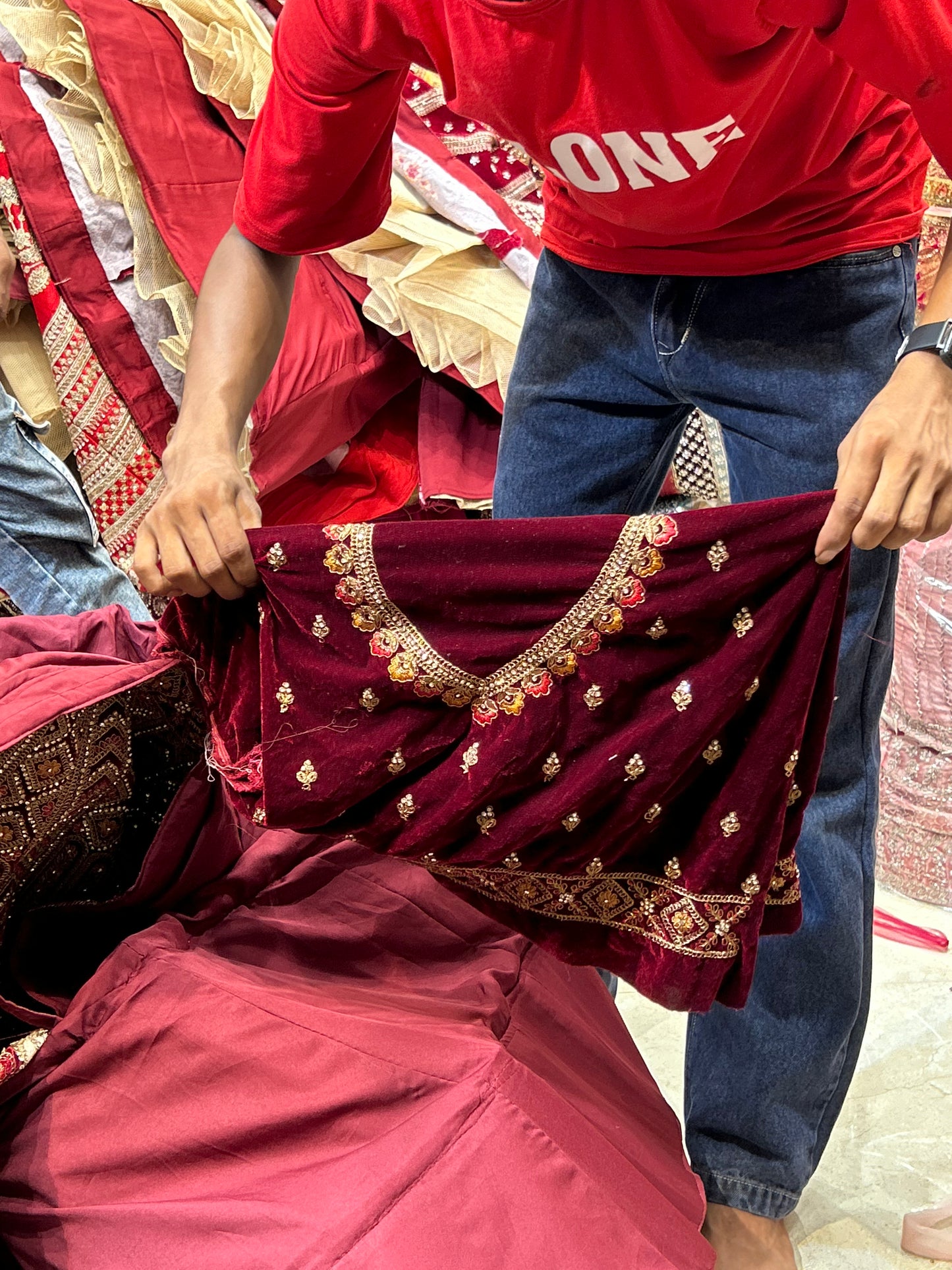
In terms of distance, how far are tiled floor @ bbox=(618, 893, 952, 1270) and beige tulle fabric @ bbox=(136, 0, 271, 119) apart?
4.55ft

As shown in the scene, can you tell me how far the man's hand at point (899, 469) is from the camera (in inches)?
26.2

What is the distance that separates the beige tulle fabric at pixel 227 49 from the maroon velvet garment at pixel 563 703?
48.4 inches

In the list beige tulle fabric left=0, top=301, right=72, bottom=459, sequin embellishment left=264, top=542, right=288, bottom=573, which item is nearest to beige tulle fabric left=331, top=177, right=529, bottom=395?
beige tulle fabric left=0, top=301, right=72, bottom=459

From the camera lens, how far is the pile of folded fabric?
5.71ft

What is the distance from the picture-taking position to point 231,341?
3.06 feet

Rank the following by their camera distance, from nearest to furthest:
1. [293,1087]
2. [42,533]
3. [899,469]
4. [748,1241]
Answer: [899,469] → [293,1087] → [748,1241] → [42,533]

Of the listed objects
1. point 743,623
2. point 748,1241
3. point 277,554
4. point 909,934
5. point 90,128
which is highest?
point 90,128

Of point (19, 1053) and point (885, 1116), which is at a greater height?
point (19, 1053)

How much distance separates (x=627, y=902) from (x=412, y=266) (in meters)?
1.18

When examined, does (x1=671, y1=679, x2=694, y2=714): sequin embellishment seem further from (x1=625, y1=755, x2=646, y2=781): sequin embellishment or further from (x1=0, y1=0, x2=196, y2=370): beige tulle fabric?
(x1=0, y1=0, x2=196, y2=370): beige tulle fabric

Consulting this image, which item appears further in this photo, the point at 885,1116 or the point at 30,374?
the point at 30,374

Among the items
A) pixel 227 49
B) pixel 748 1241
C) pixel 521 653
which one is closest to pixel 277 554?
pixel 521 653

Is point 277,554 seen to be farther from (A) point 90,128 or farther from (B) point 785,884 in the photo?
(A) point 90,128

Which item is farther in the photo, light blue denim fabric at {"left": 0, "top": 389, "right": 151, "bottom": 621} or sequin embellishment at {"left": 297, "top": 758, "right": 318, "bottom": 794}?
light blue denim fabric at {"left": 0, "top": 389, "right": 151, "bottom": 621}
